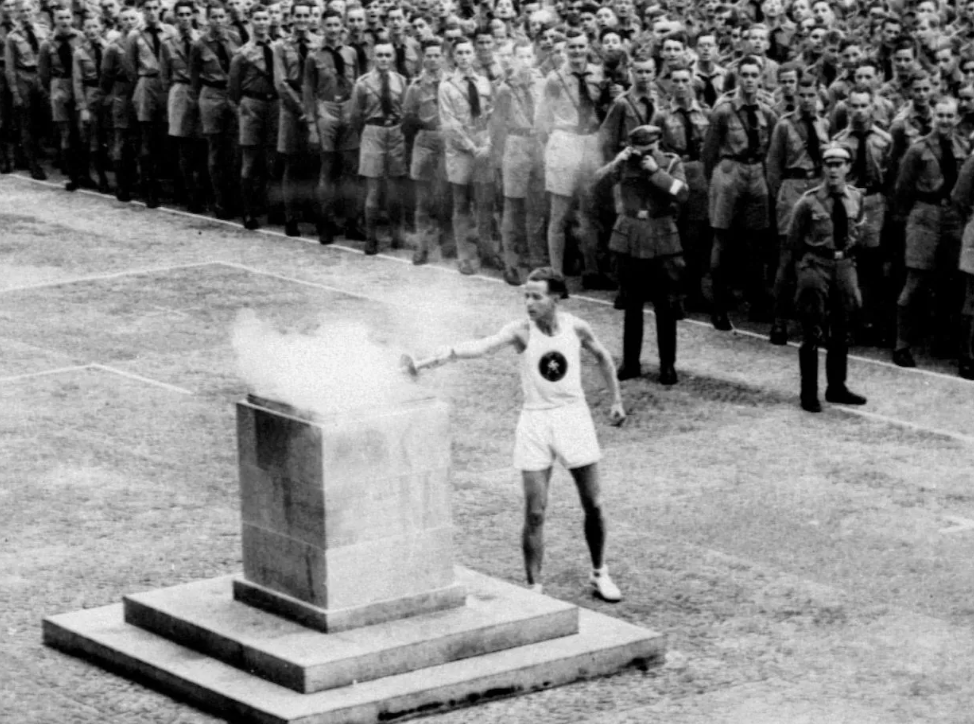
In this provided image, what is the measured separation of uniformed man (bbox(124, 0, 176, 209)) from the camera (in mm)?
27062

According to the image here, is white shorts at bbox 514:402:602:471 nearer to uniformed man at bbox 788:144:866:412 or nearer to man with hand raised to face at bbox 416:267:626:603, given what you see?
man with hand raised to face at bbox 416:267:626:603

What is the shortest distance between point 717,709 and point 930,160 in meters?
8.85

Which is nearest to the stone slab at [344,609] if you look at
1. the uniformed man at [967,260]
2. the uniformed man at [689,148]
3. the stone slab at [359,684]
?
the stone slab at [359,684]

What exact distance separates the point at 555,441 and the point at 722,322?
325 inches

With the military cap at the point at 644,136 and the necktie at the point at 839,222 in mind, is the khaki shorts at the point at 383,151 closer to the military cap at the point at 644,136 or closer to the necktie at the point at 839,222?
the military cap at the point at 644,136

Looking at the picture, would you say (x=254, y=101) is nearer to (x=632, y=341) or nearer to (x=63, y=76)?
(x=63, y=76)

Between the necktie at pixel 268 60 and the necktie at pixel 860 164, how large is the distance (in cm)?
854

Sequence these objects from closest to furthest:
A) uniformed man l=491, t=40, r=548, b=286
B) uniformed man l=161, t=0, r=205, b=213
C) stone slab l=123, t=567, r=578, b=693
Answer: stone slab l=123, t=567, r=578, b=693 → uniformed man l=491, t=40, r=548, b=286 → uniformed man l=161, t=0, r=205, b=213

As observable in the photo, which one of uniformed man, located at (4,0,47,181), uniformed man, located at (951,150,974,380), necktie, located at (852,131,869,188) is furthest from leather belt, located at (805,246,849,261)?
uniformed man, located at (4,0,47,181)

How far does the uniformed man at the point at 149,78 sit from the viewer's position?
27062 mm

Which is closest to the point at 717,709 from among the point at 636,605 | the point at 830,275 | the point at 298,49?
the point at 636,605

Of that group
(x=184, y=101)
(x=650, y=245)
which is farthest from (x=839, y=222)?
(x=184, y=101)

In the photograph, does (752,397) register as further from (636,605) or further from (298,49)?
(298,49)

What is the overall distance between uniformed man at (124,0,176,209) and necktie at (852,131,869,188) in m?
10.8
